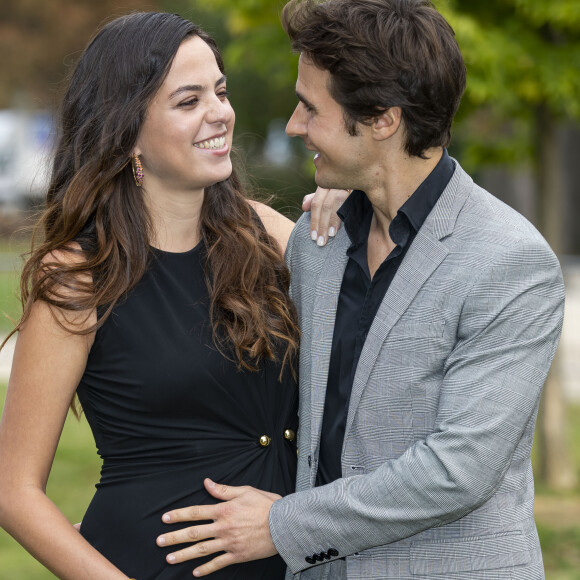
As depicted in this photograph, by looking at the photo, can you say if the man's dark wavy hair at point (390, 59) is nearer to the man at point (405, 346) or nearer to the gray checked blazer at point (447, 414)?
the man at point (405, 346)

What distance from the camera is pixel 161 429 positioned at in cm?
298

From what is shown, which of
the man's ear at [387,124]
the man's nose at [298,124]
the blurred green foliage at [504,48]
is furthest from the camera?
the blurred green foliage at [504,48]

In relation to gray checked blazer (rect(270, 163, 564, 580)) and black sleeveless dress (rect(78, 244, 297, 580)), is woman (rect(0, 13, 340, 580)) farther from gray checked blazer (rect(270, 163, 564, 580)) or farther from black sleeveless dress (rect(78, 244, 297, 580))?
gray checked blazer (rect(270, 163, 564, 580))

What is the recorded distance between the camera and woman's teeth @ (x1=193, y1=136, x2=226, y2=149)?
311 cm

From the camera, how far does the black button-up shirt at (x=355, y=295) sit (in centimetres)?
278

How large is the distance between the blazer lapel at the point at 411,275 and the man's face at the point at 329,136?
284 mm

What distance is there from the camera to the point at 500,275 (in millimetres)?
2514

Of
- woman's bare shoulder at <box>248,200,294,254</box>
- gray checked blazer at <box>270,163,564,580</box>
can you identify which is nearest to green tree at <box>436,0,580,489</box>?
woman's bare shoulder at <box>248,200,294,254</box>

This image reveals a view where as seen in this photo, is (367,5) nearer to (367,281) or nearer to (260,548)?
(367,281)

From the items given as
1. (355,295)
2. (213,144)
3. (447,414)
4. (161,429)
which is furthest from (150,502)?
(213,144)

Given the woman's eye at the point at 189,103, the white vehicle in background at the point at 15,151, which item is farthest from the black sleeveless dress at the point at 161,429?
the white vehicle in background at the point at 15,151

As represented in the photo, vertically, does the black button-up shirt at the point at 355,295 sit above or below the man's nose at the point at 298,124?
below

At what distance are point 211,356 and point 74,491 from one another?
518cm

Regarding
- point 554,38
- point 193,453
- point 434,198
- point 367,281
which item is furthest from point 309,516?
point 554,38
